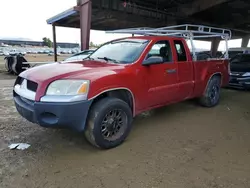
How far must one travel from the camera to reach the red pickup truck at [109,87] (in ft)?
10.0

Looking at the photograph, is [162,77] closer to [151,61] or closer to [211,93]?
[151,61]

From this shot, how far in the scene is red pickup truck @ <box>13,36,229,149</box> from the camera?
306cm

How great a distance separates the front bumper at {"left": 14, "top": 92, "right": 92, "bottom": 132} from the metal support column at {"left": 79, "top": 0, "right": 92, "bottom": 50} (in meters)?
8.19

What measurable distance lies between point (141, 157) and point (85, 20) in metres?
8.90

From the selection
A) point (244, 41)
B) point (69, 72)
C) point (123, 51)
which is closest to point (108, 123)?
point (69, 72)

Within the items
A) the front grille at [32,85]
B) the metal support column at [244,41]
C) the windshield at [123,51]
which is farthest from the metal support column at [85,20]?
the metal support column at [244,41]

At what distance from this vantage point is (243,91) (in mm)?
8289

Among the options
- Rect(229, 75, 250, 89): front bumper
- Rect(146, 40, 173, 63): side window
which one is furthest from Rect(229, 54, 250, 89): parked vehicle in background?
Rect(146, 40, 173, 63): side window

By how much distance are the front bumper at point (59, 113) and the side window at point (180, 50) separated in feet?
8.19

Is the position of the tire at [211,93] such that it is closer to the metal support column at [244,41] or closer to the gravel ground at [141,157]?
the gravel ground at [141,157]

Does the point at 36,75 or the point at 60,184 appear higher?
the point at 36,75

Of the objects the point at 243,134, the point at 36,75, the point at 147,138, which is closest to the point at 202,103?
the point at 243,134

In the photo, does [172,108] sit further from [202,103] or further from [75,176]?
[75,176]

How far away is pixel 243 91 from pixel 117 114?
655 cm
